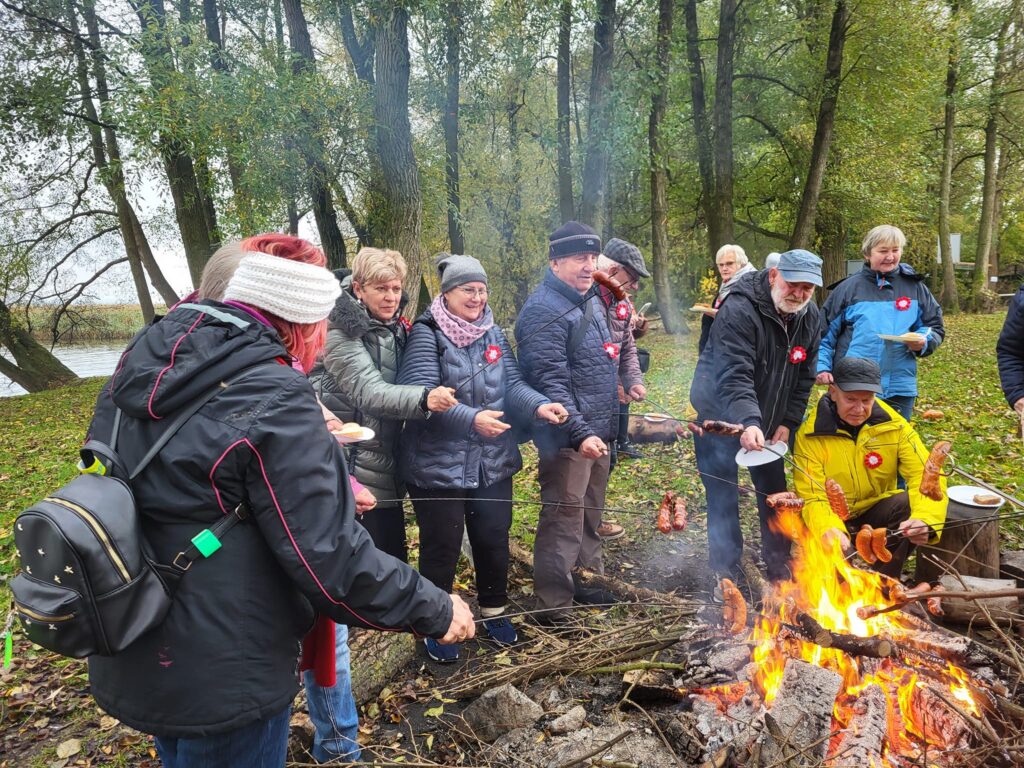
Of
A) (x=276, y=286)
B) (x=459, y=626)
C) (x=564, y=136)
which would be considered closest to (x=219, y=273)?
(x=276, y=286)

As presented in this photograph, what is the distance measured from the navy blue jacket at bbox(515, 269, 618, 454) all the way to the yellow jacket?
1230mm

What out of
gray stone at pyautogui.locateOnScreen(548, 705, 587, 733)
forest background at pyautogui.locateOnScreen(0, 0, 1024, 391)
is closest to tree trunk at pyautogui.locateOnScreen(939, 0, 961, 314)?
forest background at pyautogui.locateOnScreen(0, 0, 1024, 391)

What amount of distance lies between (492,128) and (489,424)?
18690 mm

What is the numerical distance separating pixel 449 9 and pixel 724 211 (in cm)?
809

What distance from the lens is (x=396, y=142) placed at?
7.69m

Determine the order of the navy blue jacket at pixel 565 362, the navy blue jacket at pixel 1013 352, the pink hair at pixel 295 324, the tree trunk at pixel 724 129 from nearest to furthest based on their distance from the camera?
1. the pink hair at pixel 295 324
2. the navy blue jacket at pixel 565 362
3. the navy blue jacket at pixel 1013 352
4. the tree trunk at pixel 724 129

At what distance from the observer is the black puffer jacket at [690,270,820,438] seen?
3.77 meters

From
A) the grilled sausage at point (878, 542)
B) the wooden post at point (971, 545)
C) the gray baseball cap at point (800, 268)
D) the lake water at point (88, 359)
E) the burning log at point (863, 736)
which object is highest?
the gray baseball cap at point (800, 268)

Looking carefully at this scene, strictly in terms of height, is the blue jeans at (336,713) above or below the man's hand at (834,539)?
below

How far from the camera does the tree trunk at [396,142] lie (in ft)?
25.1

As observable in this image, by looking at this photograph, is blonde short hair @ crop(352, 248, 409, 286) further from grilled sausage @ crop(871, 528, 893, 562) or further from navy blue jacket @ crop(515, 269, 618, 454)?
grilled sausage @ crop(871, 528, 893, 562)

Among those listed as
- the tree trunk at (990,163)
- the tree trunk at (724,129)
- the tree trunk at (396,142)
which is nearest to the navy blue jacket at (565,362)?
the tree trunk at (396,142)

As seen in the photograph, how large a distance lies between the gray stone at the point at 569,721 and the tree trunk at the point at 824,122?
1480 centimetres

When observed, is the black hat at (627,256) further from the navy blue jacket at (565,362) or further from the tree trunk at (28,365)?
the tree trunk at (28,365)
